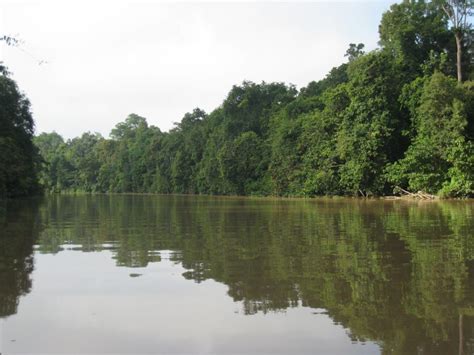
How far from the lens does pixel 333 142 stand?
42.0 meters

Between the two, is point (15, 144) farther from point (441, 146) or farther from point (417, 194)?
point (441, 146)

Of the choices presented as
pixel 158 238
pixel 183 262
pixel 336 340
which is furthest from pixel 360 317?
pixel 158 238

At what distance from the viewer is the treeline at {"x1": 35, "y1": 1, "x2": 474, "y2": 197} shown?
32031 millimetres

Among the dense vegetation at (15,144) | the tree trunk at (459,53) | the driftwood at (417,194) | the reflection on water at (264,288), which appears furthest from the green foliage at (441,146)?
the dense vegetation at (15,144)

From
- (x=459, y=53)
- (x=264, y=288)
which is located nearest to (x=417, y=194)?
(x=459, y=53)

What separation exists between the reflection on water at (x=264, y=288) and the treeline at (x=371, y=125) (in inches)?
872

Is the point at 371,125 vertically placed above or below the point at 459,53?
below

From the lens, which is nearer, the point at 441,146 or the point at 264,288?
the point at 264,288

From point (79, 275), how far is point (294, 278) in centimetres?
329

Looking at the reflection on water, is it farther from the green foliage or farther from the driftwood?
the driftwood

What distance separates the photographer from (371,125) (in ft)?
120

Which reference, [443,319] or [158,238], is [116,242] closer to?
Answer: [158,238]

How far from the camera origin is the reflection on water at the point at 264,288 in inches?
178

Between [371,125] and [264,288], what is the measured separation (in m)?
32.3
